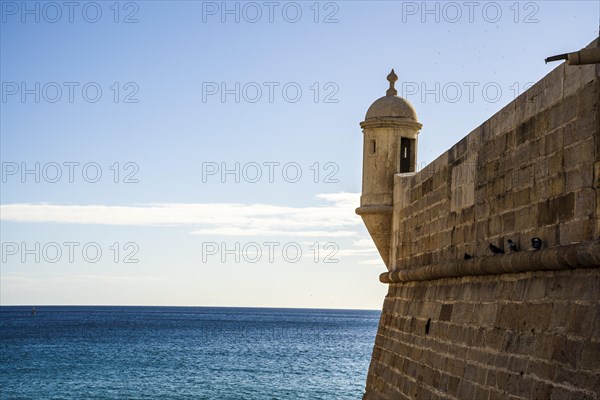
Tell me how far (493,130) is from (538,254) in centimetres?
163

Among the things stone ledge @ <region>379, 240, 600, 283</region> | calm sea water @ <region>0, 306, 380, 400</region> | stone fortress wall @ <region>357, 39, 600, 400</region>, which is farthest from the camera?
calm sea water @ <region>0, 306, 380, 400</region>

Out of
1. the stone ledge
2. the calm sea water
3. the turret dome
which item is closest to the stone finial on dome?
the turret dome

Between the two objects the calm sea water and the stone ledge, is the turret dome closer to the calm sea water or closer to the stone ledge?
the stone ledge

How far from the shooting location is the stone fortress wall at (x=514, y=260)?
5211 mm

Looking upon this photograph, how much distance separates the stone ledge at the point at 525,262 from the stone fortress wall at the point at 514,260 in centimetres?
1

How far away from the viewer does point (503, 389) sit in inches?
240

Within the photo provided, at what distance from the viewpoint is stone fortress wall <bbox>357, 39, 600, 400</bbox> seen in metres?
5.21

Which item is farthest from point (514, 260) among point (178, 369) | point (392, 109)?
point (178, 369)

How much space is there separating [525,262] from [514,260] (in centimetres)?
21

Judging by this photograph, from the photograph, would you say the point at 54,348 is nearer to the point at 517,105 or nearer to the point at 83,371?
the point at 83,371

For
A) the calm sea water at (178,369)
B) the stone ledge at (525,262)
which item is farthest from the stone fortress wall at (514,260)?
the calm sea water at (178,369)

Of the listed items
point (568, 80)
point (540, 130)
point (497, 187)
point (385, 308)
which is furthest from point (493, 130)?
point (385, 308)

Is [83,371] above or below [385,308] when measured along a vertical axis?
below

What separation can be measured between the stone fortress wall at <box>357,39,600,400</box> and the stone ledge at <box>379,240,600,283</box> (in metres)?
0.01
